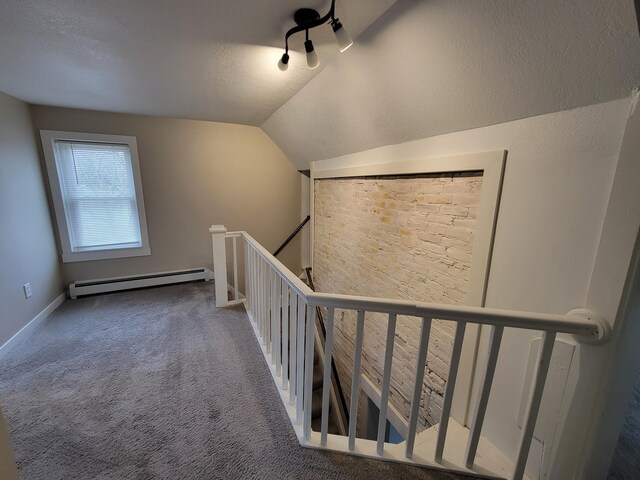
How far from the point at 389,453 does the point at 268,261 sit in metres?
1.23

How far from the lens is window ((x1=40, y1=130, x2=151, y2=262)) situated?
2814mm

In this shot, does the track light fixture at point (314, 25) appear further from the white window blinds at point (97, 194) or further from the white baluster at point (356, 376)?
the white window blinds at point (97, 194)

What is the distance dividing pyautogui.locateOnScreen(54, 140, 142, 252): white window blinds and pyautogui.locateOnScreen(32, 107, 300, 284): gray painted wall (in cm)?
17

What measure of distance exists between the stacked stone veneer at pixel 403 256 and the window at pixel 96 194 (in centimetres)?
240

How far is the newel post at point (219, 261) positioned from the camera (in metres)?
2.63

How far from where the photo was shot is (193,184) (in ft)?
11.2

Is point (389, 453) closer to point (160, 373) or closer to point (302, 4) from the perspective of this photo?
point (160, 373)

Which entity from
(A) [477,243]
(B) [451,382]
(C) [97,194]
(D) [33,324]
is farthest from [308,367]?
(C) [97,194]

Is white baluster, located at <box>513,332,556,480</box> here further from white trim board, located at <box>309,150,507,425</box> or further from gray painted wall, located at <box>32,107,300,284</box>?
gray painted wall, located at <box>32,107,300,284</box>

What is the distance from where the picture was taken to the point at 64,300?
2938 millimetres

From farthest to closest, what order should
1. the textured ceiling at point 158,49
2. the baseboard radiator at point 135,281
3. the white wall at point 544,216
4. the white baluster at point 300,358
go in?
the baseboard radiator at point 135,281
the white baluster at point 300,358
the textured ceiling at point 158,49
the white wall at point 544,216

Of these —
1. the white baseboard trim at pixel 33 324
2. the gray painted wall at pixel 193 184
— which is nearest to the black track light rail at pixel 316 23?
the gray painted wall at pixel 193 184

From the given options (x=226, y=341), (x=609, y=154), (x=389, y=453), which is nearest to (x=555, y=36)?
(x=609, y=154)

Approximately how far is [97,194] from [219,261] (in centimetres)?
177
